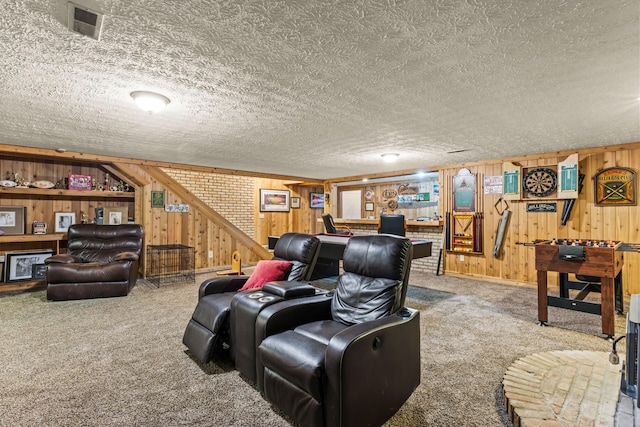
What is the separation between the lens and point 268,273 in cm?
299

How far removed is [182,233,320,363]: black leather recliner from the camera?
2.53m

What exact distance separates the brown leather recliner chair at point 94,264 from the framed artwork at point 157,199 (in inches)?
28.2

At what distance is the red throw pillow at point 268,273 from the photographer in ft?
9.71

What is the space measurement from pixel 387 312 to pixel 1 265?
621 centimetres

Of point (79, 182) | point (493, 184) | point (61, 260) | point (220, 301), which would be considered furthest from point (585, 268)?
point (79, 182)

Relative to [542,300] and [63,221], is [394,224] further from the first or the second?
[63,221]

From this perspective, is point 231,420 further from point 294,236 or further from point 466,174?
point 466,174

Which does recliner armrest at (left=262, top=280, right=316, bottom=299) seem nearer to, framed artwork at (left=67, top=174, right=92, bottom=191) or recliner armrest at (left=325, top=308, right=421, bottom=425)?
recliner armrest at (left=325, top=308, right=421, bottom=425)

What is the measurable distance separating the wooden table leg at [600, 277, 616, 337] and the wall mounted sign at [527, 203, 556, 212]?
2.34 meters

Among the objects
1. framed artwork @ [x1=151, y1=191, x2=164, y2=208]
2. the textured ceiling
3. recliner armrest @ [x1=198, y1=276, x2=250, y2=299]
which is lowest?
recliner armrest @ [x1=198, y1=276, x2=250, y2=299]

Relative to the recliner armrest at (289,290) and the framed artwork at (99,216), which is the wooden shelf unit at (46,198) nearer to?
the framed artwork at (99,216)

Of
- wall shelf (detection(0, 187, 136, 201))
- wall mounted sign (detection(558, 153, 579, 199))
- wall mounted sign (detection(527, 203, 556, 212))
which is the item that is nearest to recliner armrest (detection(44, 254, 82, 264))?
wall shelf (detection(0, 187, 136, 201))

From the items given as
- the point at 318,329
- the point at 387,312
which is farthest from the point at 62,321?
the point at 387,312

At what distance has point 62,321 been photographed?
11.8ft
